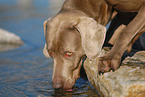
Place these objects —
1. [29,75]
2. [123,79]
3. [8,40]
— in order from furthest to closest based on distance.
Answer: [8,40], [29,75], [123,79]

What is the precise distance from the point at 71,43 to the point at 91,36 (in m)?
0.26

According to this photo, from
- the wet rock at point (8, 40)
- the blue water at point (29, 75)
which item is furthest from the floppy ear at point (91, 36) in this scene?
the wet rock at point (8, 40)

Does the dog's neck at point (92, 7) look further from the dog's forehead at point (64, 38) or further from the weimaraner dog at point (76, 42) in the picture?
the dog's forehead at point (64, 38)

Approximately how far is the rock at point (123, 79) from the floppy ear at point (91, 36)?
5.9 inches

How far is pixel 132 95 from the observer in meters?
2.76

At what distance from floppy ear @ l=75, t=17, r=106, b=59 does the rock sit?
150mm

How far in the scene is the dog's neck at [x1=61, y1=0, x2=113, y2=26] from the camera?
148 inches

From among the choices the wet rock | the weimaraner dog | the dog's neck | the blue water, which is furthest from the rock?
the wet rock

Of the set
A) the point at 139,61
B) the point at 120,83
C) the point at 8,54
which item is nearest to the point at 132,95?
the point at 120,83

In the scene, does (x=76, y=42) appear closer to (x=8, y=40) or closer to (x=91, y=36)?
(x=91, y=36)

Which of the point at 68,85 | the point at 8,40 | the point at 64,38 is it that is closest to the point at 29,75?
the point at 68,85

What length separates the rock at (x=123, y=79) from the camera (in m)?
2.73

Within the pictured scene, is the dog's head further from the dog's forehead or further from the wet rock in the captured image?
the wet rock

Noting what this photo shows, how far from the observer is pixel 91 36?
3.31 m
